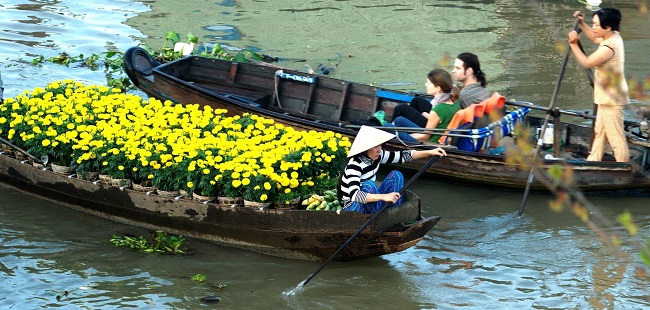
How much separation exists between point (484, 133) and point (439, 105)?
1.74 feet

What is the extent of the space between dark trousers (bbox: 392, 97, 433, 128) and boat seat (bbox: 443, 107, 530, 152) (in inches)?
16.2

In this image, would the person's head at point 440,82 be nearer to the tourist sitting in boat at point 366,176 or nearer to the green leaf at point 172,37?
the tourist sitting in boat at point 366,176

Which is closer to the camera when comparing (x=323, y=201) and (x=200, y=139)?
(x=323, y=201)

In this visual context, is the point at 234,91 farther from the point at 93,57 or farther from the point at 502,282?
the point at 502,282

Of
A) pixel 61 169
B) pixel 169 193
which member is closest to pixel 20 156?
pixel 61 169

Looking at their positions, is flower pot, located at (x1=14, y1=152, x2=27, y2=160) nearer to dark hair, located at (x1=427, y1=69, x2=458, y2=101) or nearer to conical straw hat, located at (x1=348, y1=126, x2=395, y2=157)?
conical straw hat, located at (x1=348, y1=126, x2=395, y2=157)

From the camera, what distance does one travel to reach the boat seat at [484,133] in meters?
8.64

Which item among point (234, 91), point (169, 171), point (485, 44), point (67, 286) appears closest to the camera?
→ point (67, 286)

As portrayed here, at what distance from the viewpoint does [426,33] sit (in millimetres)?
15906

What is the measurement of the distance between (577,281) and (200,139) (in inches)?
135

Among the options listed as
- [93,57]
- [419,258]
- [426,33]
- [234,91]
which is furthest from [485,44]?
[419,258]

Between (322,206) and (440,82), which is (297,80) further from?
(322,206)

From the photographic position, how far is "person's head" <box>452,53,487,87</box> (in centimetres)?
876

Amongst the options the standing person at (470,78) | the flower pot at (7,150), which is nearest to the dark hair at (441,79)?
Answer: the standing person at (470,78)
